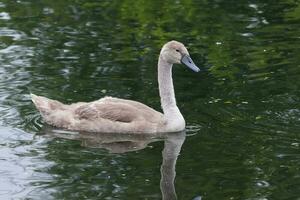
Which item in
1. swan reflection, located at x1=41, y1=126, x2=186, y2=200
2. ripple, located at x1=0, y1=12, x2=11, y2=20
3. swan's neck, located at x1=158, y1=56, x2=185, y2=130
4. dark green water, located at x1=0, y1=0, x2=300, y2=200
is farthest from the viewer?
ripple, located at x1=0, y1=12, x2=11, y2=20

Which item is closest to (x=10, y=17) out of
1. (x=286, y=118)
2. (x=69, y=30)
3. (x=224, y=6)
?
(x=69, y=30)

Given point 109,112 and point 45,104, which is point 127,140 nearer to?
point 109,112

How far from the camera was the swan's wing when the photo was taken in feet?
44.4

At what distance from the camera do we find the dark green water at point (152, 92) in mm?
11469

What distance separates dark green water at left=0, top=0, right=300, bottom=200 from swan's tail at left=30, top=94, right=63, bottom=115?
244mm

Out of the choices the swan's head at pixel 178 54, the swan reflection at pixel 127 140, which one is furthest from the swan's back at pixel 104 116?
the swan's head at pixel 178 54

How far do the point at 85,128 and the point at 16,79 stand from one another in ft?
8.19

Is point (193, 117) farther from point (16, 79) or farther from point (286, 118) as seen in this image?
point (16, 79)

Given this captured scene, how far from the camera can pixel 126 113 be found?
44.5 ft

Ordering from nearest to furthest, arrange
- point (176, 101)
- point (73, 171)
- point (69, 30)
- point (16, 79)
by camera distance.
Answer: point (73, 171) → point (176, 101) → point (16, 79) → point (69, 30)

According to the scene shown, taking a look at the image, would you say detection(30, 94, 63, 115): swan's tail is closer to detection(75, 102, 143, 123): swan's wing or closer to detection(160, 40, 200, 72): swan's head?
detection(75, 102, 143, 123): swan's wing

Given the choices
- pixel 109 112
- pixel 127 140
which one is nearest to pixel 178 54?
pixel 109 112

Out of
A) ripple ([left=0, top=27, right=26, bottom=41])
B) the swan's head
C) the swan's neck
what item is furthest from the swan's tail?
ripple ([left=0, top=27, right=26, bottom=41])

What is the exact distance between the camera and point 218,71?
16047mm
